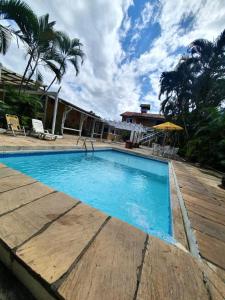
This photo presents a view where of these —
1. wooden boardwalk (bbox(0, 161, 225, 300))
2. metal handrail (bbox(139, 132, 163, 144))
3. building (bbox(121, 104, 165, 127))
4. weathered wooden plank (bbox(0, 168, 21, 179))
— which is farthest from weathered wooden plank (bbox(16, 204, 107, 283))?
building (bbox(121, 104, 165, 127))

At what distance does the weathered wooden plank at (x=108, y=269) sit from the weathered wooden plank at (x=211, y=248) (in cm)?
77

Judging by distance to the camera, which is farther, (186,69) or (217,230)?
(186,69)

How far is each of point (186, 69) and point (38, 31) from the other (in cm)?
1436

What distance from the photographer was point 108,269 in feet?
3.79

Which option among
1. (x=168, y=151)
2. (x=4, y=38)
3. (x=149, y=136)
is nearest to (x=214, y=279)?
(x=4, y=38)

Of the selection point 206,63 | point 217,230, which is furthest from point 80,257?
point 206,63

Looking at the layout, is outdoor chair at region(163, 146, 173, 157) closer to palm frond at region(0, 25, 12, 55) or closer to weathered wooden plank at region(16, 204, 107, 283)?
palm frond at region(0, 25, 12, 55)

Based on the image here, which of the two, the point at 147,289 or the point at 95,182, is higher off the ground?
the point at 147,289

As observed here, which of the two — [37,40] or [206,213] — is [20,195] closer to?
[206,213]

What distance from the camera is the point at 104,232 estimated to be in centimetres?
159

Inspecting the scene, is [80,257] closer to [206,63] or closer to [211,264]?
[211,264]

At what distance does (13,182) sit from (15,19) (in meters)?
8.52

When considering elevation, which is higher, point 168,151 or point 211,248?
point 168,151

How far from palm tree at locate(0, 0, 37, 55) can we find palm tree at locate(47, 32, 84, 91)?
10.4 ft
